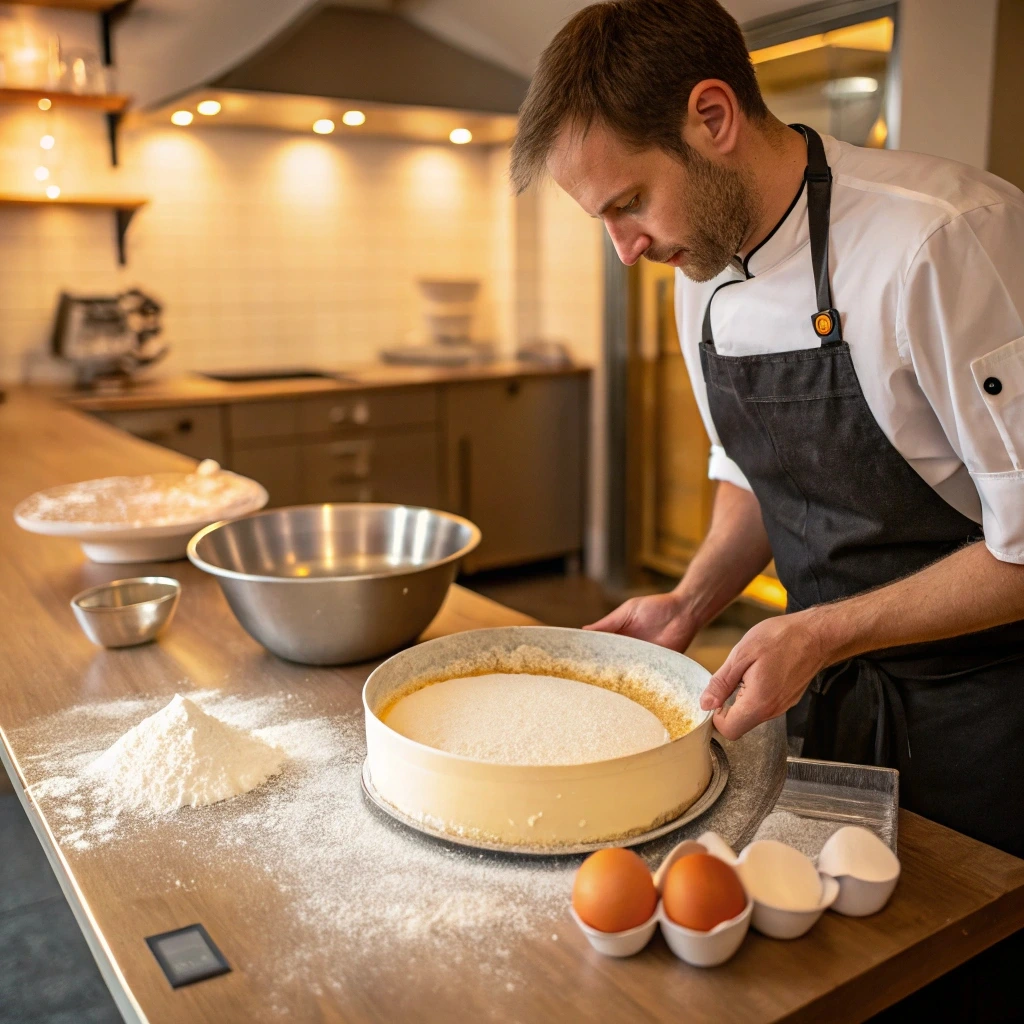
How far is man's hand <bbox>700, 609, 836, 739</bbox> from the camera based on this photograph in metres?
1.04

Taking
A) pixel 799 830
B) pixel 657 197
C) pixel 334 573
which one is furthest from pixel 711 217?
pixel 334 573

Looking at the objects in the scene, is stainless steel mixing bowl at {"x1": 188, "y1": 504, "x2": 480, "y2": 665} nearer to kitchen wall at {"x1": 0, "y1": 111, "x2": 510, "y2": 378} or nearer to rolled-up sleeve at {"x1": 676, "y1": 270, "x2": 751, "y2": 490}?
rolled-up sleeve at {"x1": 676, "y1": 270, "x2": 751, "y2": 490}

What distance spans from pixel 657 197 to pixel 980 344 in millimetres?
383

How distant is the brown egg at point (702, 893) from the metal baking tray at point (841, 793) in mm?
223

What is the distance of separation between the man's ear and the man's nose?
0.37ft

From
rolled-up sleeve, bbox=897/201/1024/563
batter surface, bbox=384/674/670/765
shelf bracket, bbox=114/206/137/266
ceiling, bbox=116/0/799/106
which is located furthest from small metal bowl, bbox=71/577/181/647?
shelf bracket, bbox=114/206/137/266

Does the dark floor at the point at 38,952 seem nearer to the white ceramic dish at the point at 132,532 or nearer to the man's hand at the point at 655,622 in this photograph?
the white ceramic dish at the point at 132,532

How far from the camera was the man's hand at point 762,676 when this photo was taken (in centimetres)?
104

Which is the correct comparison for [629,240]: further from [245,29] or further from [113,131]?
[113,131]

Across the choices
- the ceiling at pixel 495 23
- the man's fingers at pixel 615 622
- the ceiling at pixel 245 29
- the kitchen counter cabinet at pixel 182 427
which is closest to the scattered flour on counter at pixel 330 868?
the man's fingers at pixel 615 622

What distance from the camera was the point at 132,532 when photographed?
Result: 5.91 ft

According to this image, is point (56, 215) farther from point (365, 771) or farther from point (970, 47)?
point (365, 771)

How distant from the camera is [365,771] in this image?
1.10 m

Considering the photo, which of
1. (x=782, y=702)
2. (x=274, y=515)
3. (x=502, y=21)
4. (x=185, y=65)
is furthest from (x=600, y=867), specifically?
(x=502, y=21)
